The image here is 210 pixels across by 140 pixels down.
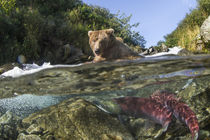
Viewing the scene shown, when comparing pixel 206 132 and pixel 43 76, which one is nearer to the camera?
pixel 206 132

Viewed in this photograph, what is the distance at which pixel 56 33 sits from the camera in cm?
1476

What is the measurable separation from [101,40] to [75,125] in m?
2.98

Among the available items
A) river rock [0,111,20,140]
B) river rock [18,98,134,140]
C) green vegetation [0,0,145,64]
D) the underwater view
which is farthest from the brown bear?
green vegetation [0,0,145,64]

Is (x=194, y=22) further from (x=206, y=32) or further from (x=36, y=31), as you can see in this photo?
(x=36, y=31)

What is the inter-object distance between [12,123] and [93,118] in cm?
264

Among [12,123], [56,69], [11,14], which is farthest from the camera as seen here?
[11,14]

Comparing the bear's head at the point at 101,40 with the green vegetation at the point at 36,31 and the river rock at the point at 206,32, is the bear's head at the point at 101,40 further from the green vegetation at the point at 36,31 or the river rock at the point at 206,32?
the river rock at the point at 206,32

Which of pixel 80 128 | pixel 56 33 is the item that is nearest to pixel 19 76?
pixel 80 128

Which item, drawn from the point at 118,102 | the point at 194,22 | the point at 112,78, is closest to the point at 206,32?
the point at 194,22

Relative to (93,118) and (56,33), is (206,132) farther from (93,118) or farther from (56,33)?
(56,33)

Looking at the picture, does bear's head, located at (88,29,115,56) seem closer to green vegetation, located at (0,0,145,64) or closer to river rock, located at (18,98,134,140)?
river rock, located at (18,98,134,140)

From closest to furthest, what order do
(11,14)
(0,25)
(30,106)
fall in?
1. (30,106)
2. (0,25)
3. (11,14)

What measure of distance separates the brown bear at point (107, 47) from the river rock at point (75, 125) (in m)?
2.04

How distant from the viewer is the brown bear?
22.9 feet
